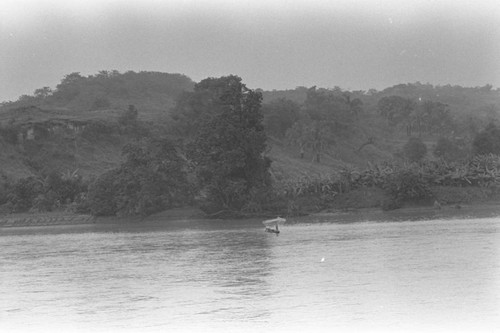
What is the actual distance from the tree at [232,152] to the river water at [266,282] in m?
20.5

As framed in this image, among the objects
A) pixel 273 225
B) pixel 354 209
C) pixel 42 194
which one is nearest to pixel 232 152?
pixel 354 209

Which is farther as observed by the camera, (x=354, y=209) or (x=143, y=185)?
(x=143, y=185)

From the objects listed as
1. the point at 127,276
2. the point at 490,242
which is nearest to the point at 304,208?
the point at 490,242

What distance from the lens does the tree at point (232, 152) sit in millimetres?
73688

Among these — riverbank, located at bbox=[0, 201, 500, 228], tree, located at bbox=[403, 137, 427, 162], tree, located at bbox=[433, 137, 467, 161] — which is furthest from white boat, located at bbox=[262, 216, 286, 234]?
tree, located at bbox=[403, 137, 427, 162]

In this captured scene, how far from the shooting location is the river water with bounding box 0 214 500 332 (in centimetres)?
2175

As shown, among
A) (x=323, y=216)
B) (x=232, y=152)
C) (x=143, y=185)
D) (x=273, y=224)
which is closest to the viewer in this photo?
(x=273, y=224)

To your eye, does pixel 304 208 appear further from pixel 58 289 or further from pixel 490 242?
Result: pixel 58 289

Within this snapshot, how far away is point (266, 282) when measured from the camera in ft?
96.6

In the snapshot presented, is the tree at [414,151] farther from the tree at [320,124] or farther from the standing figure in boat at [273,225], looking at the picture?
the standing figure in boat at [273,225]

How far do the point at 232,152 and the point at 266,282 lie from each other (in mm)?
44978

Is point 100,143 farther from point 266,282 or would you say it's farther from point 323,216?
point 266,282

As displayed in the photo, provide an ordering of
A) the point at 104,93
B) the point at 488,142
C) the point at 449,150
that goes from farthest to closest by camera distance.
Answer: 1. the point at 104,93
2. the point at 449,150
3. the point at 488,142

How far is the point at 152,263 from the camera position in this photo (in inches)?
1540
